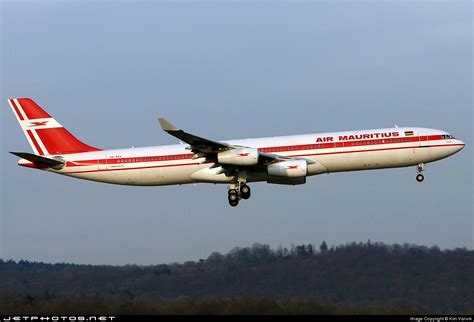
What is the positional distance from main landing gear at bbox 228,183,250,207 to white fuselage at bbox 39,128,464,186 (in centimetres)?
65

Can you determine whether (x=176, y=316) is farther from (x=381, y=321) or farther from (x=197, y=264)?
(x=197, y=264)

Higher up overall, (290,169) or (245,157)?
(245,157)

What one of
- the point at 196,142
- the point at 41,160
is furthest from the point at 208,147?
the point at 41,160

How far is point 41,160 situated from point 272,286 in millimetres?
18600

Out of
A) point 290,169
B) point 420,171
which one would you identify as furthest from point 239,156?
point 420,171

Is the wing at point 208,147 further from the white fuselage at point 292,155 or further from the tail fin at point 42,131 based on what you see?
the tail fin at point 42,131

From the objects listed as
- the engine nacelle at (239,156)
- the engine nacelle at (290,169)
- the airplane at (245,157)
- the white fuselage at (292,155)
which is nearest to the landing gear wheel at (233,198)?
the airplane at (245,157)

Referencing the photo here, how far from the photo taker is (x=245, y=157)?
57.6 m

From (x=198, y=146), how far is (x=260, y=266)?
837 cm

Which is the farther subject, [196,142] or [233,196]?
[233,196]

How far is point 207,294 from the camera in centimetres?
5122

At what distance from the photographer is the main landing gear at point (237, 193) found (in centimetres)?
6029

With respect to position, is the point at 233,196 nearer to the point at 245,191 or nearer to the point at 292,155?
the point at 245,191

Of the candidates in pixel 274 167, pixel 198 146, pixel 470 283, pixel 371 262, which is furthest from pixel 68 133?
pixel 470 283
